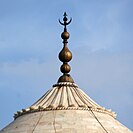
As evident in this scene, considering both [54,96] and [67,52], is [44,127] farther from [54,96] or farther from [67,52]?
[67,52]

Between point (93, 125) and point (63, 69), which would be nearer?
point (93, 125)

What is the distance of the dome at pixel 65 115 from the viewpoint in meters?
36.6

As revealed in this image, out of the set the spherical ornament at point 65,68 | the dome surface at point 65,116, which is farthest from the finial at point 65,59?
the dome surface at point 65,116

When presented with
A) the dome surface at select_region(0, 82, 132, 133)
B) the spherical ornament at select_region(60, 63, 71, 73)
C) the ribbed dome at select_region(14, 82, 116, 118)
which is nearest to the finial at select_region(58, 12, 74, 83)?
the spherical ornament at select_region(60, 63, 71, 73)

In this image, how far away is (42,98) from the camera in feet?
133

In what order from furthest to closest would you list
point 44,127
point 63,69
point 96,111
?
point 63,69 → point 96,111 → point 44,127

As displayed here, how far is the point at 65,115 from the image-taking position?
3750cm

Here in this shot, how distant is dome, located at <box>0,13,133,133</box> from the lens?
36562 mm

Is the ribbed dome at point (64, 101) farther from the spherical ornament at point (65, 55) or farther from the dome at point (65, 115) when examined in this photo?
the spherical ornament at point (65, 55)

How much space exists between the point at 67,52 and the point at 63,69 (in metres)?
1.16

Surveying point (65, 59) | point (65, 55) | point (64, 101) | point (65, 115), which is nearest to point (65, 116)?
point (65, 115)

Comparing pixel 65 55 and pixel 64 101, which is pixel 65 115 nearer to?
pixel 64 101

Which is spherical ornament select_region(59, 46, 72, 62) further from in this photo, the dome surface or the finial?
the dome surface

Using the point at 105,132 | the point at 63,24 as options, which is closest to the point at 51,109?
the point at 105,132
